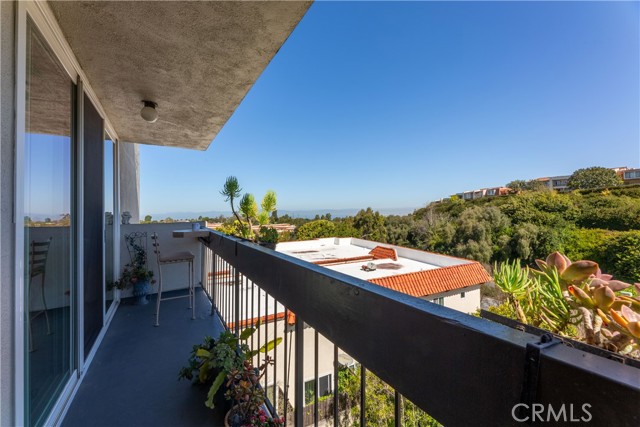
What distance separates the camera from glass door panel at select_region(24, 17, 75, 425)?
131cm

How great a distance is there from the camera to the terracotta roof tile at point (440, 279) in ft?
21.3

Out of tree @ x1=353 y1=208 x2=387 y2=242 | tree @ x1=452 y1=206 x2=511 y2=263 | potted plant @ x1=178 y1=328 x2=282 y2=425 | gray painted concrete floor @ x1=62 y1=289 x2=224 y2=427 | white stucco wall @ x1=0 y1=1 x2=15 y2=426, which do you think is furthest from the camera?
tree @ x1=353 y1=208 x2=387 y2=242

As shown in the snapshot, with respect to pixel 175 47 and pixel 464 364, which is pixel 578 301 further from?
pixel 175 47

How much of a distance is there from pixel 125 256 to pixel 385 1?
8288mm

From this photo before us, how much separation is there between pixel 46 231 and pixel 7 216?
1.59 feet

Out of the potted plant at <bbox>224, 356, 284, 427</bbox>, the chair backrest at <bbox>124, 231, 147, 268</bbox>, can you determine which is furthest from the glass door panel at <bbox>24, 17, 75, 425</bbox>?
the chair backrest at <bbox>124, 231, 147, 268</bbox>

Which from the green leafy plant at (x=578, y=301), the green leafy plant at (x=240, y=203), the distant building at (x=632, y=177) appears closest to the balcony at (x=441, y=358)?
the green leafy plant at (x=578, y=301)

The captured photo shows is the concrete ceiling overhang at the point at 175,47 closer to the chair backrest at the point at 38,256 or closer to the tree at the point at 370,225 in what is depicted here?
the chair backrest at the point at 38,256

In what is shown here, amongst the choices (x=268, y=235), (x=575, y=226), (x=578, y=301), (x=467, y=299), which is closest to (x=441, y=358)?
(x=578, y=301)

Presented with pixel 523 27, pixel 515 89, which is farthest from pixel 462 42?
pixel 523 27

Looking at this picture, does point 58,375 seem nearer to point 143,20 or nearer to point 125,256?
point 143,20

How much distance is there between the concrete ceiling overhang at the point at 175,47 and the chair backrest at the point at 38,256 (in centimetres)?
133

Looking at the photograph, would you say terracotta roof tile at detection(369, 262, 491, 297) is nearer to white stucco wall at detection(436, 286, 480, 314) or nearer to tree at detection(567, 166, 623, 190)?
white stucco wall at detection(436, 286, 480, 314)

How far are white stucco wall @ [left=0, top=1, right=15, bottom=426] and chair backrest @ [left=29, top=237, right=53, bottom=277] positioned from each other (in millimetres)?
242
